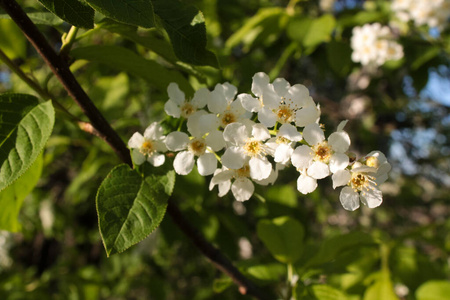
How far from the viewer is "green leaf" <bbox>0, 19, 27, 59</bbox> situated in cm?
125

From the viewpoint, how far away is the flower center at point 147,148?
0.78 m

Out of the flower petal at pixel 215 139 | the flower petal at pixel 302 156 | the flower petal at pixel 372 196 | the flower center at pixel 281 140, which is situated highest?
the flower petal at pixel 215 139

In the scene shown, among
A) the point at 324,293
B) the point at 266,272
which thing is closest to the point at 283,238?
the point at 266,272

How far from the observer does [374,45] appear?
2.01 metres

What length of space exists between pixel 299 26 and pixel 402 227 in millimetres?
3542

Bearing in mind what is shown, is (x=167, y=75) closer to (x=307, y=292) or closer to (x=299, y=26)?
(x=307, y=292)

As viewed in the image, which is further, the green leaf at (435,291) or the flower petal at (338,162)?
the green leaf at (435,291)

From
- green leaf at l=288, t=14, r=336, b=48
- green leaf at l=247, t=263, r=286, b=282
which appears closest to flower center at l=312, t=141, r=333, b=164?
green leaf at l=247, t=263, r=286, b=282

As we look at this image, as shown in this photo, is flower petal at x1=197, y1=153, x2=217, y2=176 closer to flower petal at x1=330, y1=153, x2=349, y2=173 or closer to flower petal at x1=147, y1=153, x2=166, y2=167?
flower petal at x1=147, y1=153, x2=166, y2=167

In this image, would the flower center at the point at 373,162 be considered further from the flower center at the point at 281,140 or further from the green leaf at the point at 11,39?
the green leaf at the point at 11,39

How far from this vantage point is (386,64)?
216 cm

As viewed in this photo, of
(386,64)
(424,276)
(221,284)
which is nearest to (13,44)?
(221,284)

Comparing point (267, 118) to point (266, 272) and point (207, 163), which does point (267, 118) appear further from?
point (266, 272)

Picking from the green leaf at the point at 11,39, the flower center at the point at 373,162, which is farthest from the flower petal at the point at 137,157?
the green leaf at the point at 11,39
